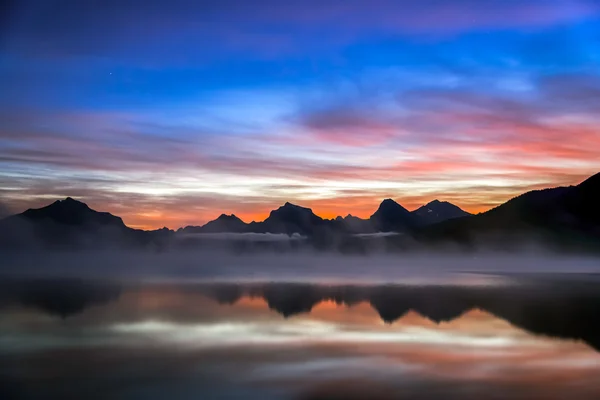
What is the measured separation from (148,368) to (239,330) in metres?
12.8

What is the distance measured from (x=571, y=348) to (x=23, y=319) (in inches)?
1423

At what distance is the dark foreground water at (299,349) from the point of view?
23.7m

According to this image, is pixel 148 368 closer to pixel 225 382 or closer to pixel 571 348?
pixel 225 382

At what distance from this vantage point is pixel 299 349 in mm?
32438

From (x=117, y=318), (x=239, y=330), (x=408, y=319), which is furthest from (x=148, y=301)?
(x=408, y=319)

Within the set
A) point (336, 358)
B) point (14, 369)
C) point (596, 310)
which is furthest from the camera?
point (596, 310)

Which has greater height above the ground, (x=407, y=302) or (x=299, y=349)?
(x=299, y=349)

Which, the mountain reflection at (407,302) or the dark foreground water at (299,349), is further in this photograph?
the mountain reflection at (407,302)

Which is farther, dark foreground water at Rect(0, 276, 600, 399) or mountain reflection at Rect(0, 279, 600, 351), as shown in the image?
mountain reflection at Rect(0, 279, 600, 351)

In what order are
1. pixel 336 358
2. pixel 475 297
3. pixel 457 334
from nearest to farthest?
pixel 336 358
pixel 457 334
pixel 475 297

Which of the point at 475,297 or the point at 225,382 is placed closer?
the point at 225,382

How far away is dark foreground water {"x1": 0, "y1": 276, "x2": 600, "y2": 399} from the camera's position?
77.8 ft

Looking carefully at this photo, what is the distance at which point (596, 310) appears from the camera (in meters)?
49.4

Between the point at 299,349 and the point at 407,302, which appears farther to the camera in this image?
the point at 407,302
